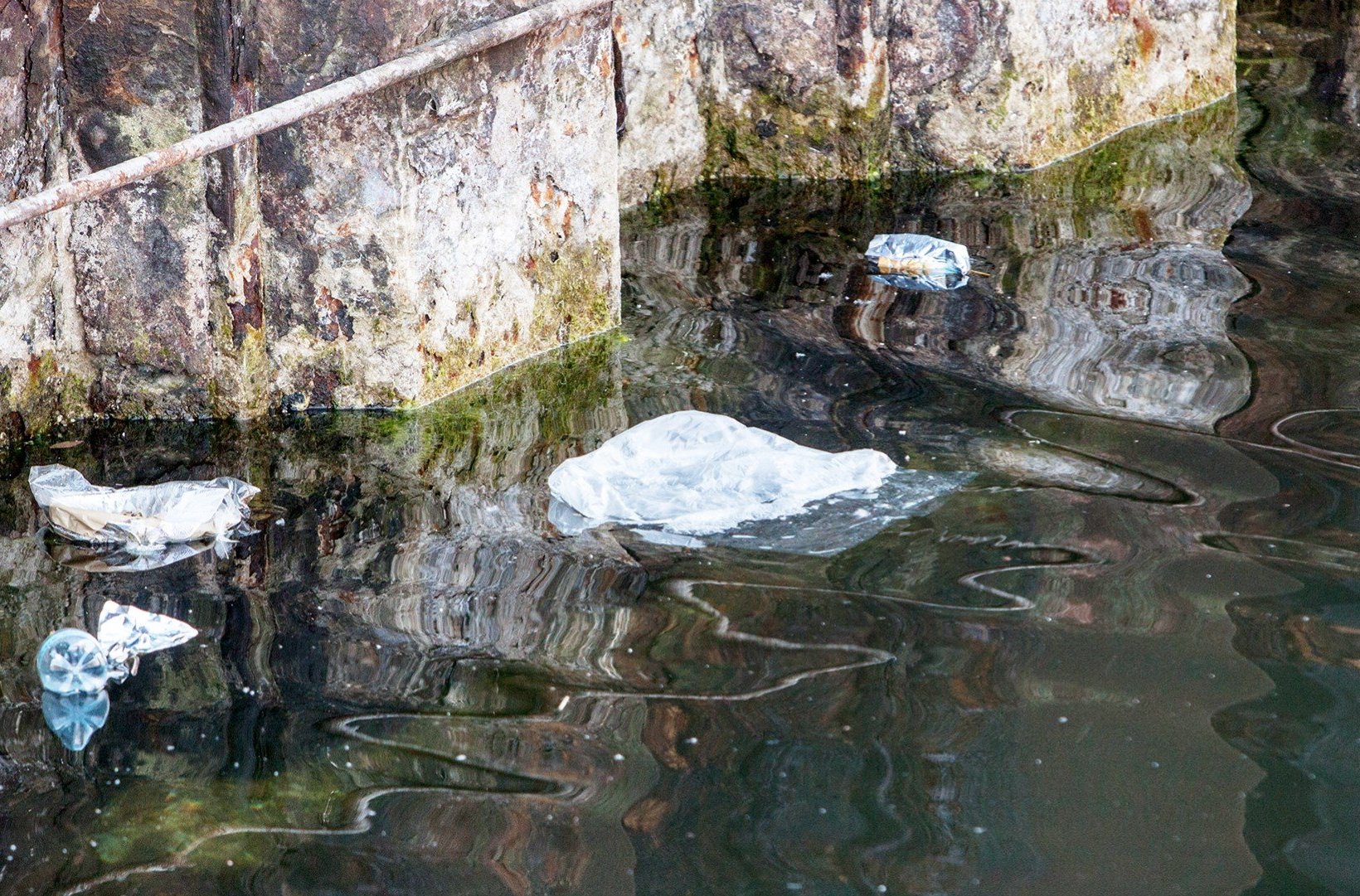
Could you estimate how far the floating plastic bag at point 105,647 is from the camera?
7.61 feet

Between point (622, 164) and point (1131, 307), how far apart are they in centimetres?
169

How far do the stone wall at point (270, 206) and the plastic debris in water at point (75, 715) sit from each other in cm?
110

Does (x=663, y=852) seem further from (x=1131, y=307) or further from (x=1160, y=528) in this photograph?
(x=1131, y=307)

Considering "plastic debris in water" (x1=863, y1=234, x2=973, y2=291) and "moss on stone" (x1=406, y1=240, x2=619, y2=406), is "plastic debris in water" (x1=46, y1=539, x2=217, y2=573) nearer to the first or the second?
"moss on stone" (x1=406, y1=240, x2=619, y2=406)

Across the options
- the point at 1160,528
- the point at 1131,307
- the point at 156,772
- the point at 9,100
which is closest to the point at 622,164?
the point at 1131,307

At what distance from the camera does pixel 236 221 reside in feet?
10.6

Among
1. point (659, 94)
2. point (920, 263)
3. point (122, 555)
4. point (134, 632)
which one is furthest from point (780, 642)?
point (659, 94)

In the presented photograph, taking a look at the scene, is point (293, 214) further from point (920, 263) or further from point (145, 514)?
point (920, 263)

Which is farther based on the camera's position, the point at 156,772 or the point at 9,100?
the point at 9,100

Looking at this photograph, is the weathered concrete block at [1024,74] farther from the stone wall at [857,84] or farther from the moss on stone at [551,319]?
the moss on stone at [551,319]

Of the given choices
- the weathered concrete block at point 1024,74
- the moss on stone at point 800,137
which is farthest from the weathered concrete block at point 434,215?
the weathered concrete block at point 1024,74

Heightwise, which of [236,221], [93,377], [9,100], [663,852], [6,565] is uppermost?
[9,100]

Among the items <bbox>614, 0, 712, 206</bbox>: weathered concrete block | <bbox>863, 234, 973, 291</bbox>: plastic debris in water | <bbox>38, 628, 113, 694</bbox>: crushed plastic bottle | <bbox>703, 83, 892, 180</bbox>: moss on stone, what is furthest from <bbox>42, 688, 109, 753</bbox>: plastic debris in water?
<bbox>703, 83, 892, 180</bbox>: moss on stone

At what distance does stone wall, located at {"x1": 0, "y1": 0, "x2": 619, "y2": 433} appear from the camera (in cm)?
310
